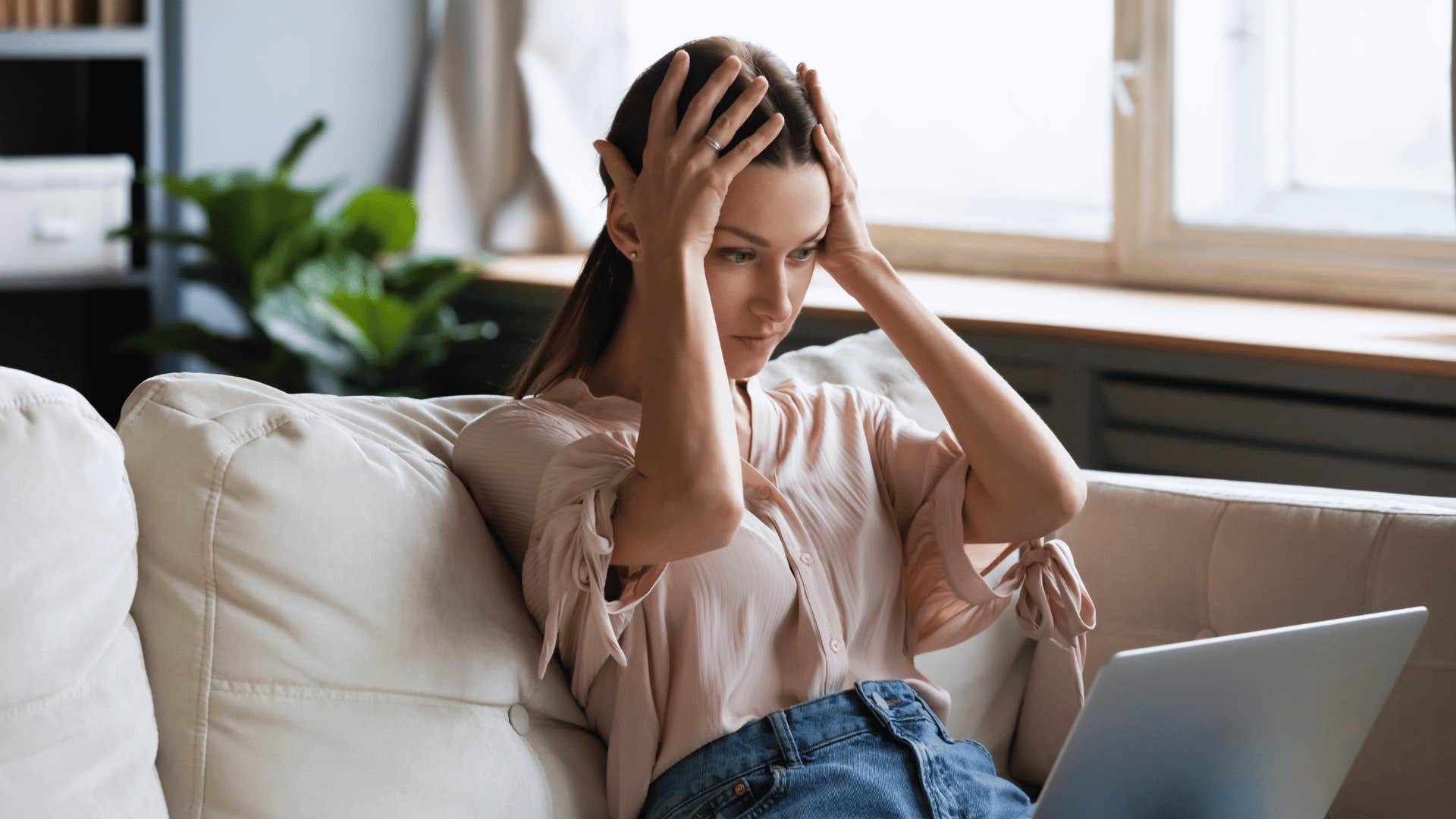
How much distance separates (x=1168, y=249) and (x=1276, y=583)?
1.38m

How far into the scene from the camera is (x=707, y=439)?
4.09ft

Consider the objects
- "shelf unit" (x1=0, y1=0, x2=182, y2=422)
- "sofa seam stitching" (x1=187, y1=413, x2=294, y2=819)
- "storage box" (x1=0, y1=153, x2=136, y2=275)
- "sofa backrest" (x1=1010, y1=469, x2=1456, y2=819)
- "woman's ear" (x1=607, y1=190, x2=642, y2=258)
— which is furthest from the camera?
"shelf unit" (x1=0, y1=0, x2=182, y2=422)

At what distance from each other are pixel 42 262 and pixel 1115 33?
2.07 m

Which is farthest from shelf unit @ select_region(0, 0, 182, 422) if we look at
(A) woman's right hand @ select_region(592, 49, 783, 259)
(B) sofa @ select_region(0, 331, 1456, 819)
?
(A) woman's right hand @ select_region(592, 49, 783, 259)

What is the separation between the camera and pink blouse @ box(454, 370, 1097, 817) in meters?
1.29

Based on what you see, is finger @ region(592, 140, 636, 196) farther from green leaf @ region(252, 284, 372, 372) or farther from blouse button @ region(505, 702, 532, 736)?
green leaf @ region(252, 284, 372, 372)

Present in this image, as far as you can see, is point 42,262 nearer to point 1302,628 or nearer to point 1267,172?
point 1267,172

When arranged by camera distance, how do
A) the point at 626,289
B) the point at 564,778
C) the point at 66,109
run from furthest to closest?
the point at 66,109, the point at 626,289, the point at 564,778

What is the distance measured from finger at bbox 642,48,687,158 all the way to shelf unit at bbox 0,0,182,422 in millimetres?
2219

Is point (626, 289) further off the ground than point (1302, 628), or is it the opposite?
point (626, 289)

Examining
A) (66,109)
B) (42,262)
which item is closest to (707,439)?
(42,262)

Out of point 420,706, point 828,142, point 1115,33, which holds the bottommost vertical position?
point 420,706

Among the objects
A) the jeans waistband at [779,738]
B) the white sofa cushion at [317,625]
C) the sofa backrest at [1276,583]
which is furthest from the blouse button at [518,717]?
the sofa backrest at [1276,583]

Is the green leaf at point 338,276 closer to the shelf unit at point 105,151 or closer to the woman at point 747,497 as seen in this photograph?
the shelf unit at point 105,151
